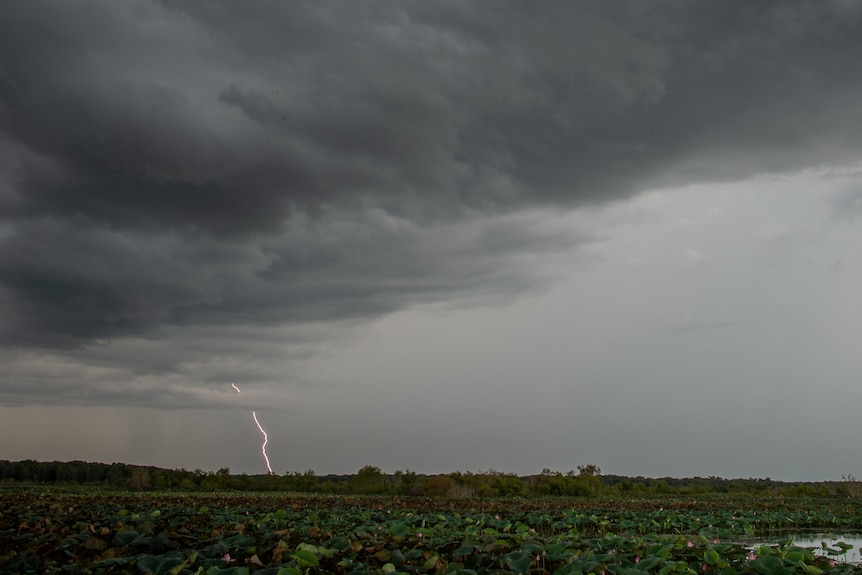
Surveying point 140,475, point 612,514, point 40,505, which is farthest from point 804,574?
point 140,475

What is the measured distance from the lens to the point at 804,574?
902 centimetres

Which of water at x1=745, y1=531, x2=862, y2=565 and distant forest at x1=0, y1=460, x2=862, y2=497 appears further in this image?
distant forest at x1=0, y1=460, x2=862, y2=497

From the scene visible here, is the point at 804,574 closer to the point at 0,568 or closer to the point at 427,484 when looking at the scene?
the point at 0,568

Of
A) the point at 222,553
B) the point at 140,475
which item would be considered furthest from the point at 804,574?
the point at 140,475

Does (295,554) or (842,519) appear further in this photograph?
(842,519)

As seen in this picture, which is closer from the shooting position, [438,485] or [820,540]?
[820,540]

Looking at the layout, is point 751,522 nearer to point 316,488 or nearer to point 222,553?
point 222,553

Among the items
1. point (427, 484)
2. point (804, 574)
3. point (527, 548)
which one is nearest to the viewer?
point (804, 574)

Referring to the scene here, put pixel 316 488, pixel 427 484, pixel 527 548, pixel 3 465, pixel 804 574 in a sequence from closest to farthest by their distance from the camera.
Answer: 1. pixel 804 574
2. pixel 527 548
3. pixel 427 484
4. pixel 316 488
5. pixel 3 465

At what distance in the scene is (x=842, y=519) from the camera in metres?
24.9

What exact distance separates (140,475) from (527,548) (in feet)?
218

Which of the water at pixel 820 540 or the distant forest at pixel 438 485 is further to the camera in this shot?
the distant forest at pixel 438 485

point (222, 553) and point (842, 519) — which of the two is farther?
point (842, 519)

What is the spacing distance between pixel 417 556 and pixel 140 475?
218 ft
